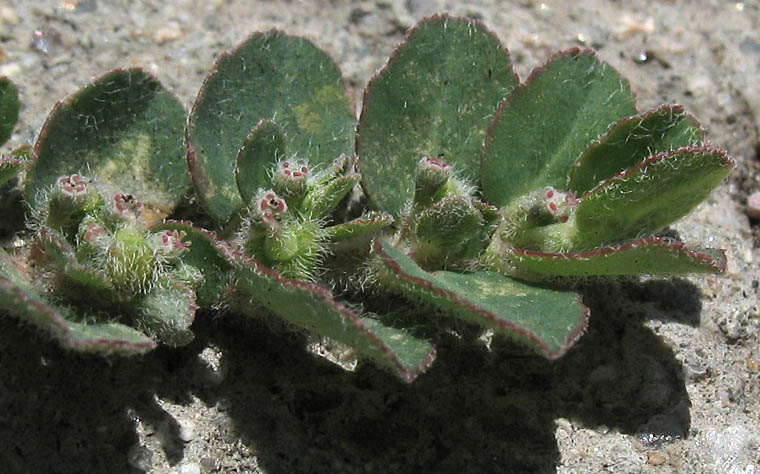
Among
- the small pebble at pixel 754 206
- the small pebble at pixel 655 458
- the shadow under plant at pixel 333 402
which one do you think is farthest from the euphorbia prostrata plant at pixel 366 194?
the small pebble at pixel 754 206

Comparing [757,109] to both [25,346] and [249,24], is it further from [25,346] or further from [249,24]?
[25,346]

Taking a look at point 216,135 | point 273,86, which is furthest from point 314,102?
point 216,135

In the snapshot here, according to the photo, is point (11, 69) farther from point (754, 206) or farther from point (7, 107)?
point (754, 206)

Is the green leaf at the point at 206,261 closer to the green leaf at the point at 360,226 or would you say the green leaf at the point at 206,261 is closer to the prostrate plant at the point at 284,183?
the prostrate plant at the point at 284,183

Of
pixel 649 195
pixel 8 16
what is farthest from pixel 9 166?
pixel 649 195

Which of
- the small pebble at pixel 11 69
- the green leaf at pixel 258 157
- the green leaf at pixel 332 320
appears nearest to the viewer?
the green leaf at pixel 332 320

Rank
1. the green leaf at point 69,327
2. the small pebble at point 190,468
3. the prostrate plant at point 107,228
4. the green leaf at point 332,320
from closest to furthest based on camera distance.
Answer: the green leaf at point 69,327
the green leaf at point 332,320
the prostrate plant at point 107,228
the small pebble at point 190,468

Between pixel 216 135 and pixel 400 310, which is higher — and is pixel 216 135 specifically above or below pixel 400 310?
above
